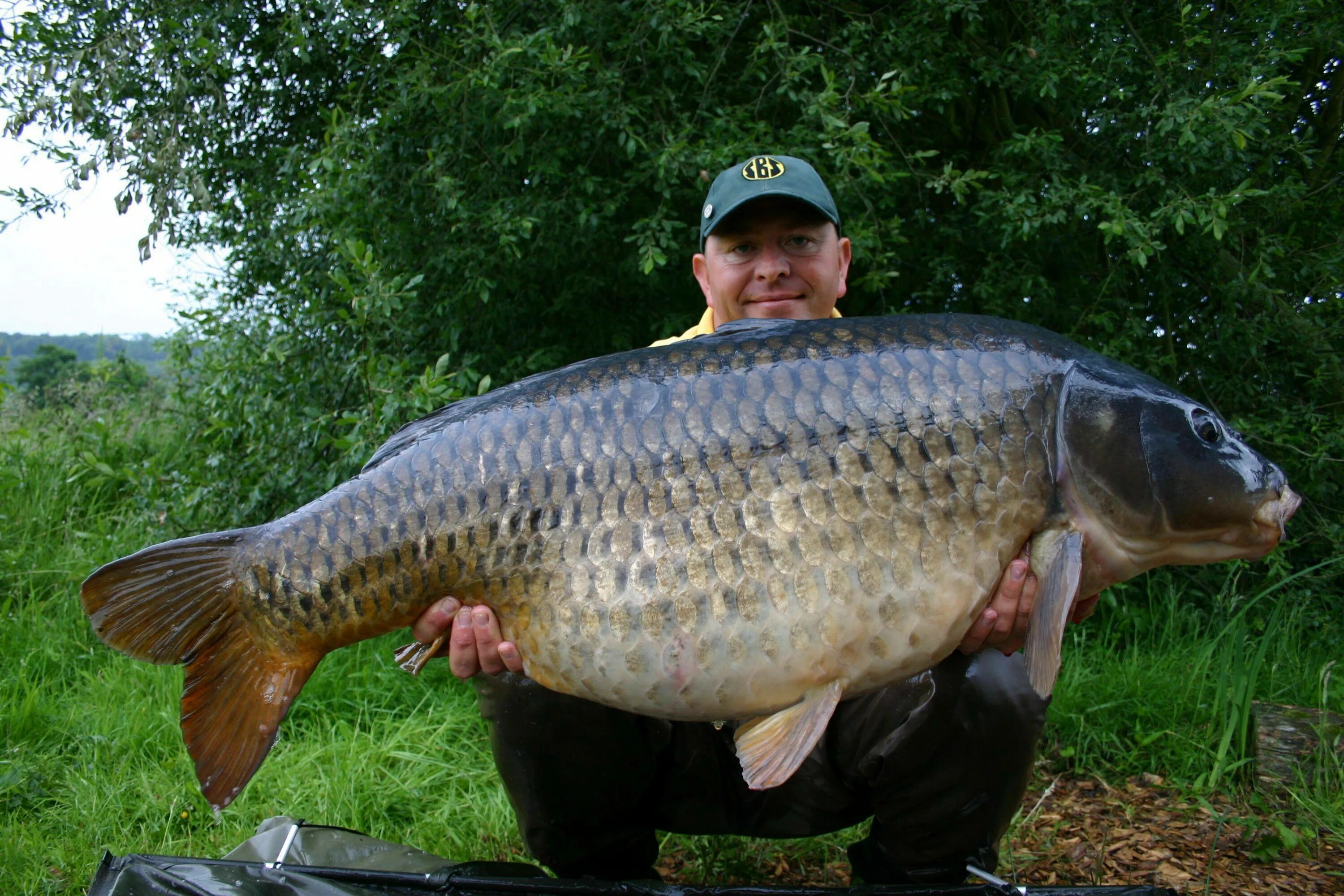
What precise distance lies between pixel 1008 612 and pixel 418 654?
86cm

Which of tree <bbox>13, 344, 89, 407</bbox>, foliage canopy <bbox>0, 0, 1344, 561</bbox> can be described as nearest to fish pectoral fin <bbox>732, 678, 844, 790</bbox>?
foliage canopy <bbox>0, 0, 1344, 561</bbox>

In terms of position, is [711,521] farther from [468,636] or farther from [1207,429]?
[1207,429]

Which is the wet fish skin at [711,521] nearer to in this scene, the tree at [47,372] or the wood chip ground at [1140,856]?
the wood chip ground at [1140,856]

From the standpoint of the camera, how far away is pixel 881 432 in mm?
1271

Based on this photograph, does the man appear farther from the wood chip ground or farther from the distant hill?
the distant hill

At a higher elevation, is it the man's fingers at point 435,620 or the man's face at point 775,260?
the man's face at point 775,260

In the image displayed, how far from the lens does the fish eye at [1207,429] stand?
1292mm

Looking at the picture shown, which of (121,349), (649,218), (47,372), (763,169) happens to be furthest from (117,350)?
(47,372)

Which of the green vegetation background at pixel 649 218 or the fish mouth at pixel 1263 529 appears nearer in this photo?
the fish mouth at pixel 1263 529

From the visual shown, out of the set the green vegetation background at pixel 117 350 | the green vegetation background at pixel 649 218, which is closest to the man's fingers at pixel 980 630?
the green vegetation background at pixel 649 218

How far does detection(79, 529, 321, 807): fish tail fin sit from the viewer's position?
1.34m

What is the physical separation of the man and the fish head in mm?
247

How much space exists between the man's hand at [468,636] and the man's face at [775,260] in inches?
40.8

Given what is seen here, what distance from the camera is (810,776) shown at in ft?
5.69
